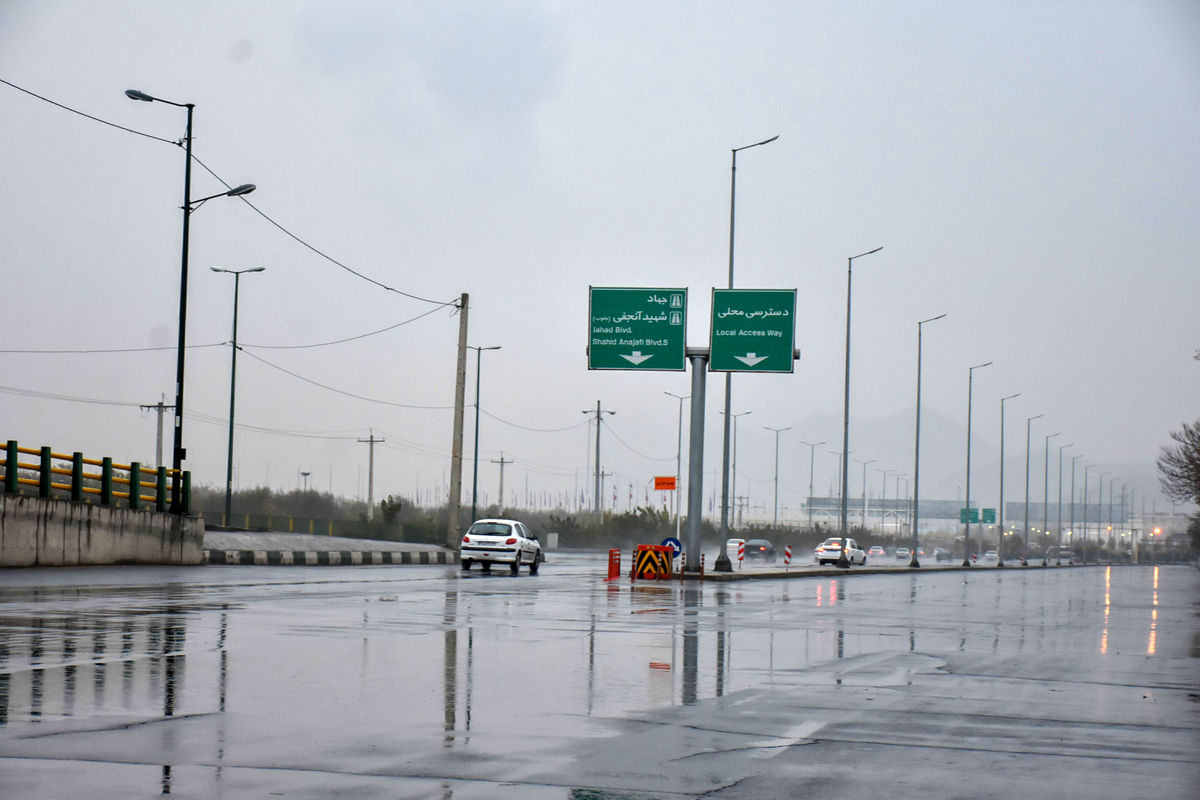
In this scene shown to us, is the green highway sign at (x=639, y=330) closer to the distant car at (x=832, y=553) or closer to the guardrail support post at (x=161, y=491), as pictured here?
the guardrail support post at (x=161, y=491)

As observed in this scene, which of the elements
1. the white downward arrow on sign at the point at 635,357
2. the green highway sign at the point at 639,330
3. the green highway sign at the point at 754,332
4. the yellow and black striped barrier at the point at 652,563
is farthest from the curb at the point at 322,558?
the green highway sign at the point at 754,332

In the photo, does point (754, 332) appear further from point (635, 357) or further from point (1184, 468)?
point (1184, 468)

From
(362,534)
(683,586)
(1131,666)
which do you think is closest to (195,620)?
(1131,666)

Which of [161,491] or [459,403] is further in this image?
[459,403]

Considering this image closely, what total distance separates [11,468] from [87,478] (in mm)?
4527

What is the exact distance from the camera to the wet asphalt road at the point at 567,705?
7.16 metres

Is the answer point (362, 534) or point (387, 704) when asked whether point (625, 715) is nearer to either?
point (387, 704)

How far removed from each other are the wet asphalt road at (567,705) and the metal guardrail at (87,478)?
508 inches

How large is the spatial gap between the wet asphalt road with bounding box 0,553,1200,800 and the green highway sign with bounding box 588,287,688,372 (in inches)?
788

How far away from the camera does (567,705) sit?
399 inches

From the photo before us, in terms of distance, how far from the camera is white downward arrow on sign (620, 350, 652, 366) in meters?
40.4

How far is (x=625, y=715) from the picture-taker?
9.69m

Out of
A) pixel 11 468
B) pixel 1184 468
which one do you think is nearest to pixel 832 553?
pixel 1184 468

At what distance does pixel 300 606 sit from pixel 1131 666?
11.5m
